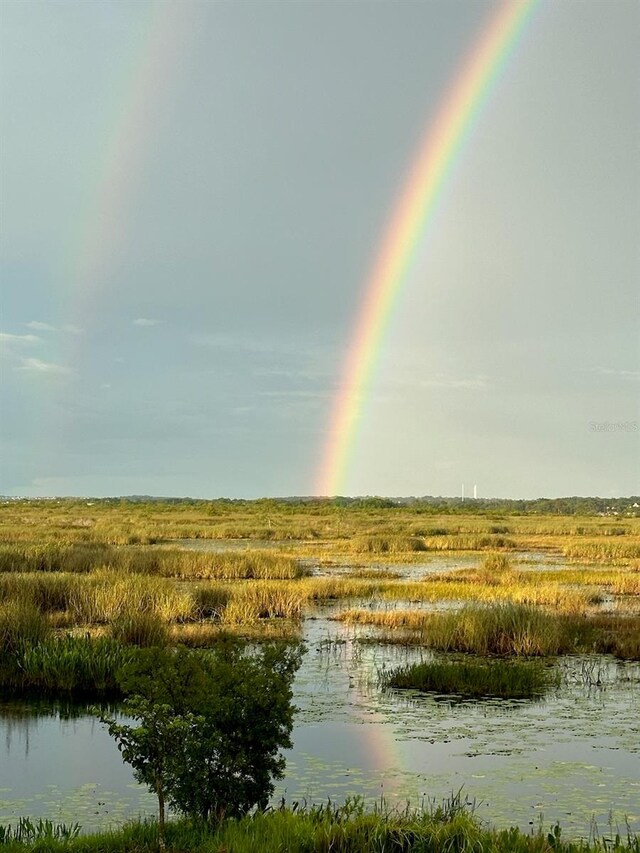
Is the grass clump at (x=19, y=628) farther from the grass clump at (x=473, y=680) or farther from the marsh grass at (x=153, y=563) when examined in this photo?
the marsh grass at (x=153, y=563)

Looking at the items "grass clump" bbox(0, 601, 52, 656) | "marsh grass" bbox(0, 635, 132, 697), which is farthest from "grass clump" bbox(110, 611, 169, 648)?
"marsh grass" bbox(0, 635, 132, 697)

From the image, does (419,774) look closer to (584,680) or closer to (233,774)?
(233,774)

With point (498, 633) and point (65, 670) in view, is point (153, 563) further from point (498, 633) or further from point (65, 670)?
point (65, 670)

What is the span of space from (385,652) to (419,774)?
7.44 metres

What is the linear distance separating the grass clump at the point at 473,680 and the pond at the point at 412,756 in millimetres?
345

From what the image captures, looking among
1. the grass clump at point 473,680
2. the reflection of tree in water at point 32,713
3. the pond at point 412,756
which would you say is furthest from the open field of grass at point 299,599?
the pond at point 412,756

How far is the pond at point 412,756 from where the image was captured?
938cm

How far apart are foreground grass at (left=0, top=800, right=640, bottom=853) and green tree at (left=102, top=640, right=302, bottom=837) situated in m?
0.52

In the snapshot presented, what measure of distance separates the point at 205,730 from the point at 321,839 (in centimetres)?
149

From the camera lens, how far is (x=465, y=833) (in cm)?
718

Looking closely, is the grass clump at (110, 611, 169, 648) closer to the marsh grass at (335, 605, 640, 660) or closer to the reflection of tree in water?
the reflection of tree in water

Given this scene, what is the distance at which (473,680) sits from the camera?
14.8 m

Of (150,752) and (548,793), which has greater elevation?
(150,752)

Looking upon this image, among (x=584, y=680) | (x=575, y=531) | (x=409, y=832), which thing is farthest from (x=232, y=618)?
(x=575, y=531)
